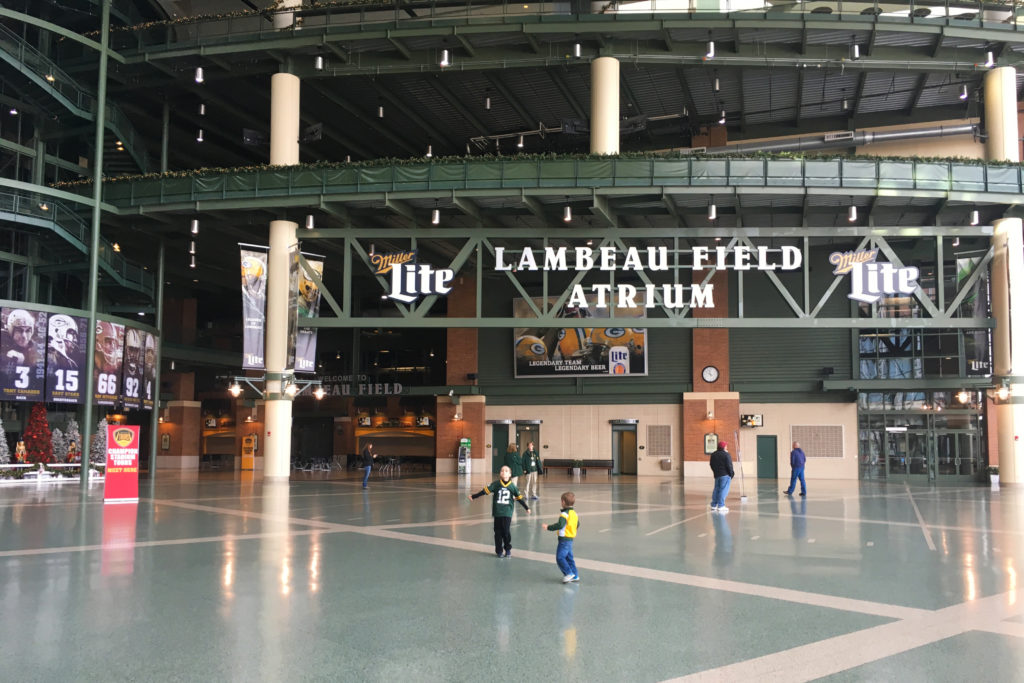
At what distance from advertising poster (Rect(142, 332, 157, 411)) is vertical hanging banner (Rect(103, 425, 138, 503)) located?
14.1 metres

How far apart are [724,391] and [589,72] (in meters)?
16.2

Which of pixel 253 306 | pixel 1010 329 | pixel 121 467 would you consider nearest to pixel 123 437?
pixel 121 467

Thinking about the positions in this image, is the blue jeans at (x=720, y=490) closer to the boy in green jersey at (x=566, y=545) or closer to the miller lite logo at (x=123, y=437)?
the boy in green jersey at (x=566, y=545)

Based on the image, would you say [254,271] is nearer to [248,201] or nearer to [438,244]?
[248,201]

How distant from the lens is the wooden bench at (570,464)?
40625mm

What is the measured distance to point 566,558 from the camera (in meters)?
10.4

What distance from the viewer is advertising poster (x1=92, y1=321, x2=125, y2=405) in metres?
32.0

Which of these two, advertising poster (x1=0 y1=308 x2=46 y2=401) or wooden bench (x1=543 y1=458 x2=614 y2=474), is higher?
advertising poster (x1=0 y1=308 x2=46 y2=401)

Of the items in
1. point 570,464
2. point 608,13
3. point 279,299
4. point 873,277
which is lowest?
point 570,464

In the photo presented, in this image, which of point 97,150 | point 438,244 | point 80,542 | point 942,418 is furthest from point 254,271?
point 942,418

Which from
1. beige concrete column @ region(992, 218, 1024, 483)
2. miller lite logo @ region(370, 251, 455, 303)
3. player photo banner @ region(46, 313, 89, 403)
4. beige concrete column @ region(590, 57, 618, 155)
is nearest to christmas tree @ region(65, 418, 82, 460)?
player photo banner @ region(46, 313, 89, 403)

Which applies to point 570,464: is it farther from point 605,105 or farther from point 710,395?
point 605,105

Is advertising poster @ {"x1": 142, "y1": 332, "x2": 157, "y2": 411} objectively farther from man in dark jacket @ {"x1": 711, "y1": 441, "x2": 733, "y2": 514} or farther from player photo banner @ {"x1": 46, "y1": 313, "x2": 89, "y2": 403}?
man in dark jacket @ {"x1": 711, "y1": 441, "x2": 733, "y2": 514}

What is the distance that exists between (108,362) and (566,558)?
27694 millimetres
